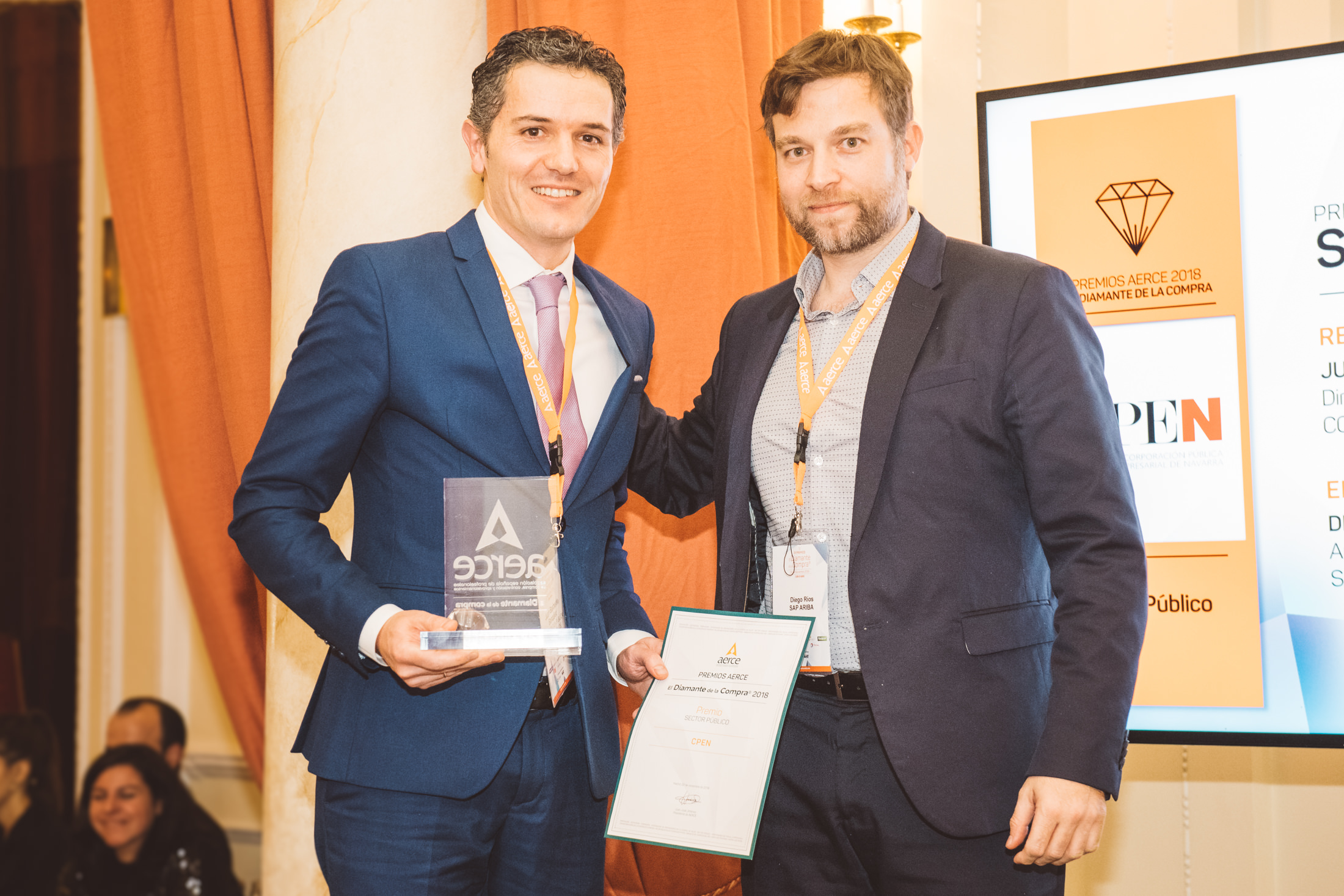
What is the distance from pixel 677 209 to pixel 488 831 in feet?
5.59

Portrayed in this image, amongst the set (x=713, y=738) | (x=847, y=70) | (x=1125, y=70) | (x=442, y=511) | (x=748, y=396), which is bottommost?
(x=713, y=738)

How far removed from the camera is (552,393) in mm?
1968

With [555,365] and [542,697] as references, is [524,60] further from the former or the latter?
[542,697]

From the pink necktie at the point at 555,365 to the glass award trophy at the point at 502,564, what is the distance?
18 cm

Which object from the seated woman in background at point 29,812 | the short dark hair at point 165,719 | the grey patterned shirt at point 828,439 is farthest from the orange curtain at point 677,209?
the seated woman in background at point 29,812

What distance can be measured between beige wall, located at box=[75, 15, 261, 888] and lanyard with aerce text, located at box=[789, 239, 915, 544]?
4.55 meters

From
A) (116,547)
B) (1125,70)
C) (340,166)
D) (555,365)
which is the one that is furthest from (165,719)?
(1125,70)

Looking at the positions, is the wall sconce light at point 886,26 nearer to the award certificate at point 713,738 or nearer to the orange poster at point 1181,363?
the orange poster at point 1181,363

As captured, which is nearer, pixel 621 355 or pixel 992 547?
pixel 992 547

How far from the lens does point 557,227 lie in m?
2.04

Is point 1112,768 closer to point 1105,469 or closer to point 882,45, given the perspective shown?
point 1105,469

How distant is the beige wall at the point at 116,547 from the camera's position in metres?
5.75

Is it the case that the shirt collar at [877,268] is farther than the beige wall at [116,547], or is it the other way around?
the beige wall at [116,547]

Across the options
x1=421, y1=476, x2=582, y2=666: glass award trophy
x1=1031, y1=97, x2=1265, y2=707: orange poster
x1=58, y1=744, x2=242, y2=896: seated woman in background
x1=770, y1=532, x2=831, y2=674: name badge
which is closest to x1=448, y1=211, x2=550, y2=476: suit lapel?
x1=421, y1=476, x2=582, y2=666: glass award trophy
